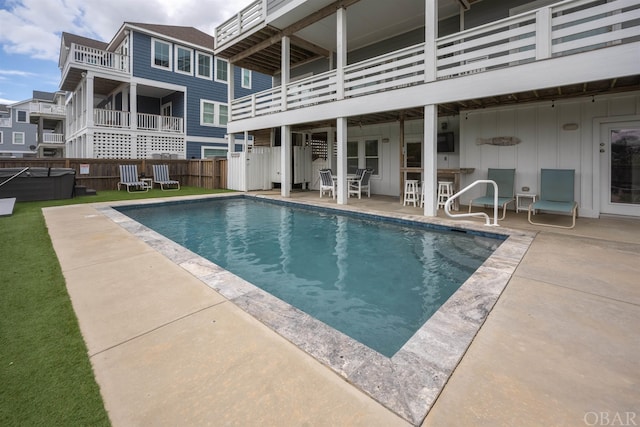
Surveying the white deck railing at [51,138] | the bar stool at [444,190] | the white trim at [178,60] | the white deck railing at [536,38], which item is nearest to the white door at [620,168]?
the white deck railing at [536,38]

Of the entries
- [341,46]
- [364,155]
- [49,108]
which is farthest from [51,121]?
[341,46]

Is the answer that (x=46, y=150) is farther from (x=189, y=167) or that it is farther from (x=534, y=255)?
(x=534, y=255)

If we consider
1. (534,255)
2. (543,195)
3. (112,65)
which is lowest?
(534,255)

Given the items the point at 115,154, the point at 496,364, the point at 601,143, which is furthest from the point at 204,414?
the point at 115,154

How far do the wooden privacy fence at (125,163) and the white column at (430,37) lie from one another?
9.54 meters

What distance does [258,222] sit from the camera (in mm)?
7504

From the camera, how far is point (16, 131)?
3167cm

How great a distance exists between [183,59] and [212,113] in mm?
3212

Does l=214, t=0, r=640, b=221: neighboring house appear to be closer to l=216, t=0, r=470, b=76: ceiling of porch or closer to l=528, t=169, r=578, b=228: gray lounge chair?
l=216, t=0, r=470, b=76: ceiling of porch

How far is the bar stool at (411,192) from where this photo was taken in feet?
29.2

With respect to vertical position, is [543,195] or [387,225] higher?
[543,195]

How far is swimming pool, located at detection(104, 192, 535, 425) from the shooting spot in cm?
164

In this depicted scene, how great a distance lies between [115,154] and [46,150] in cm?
2145

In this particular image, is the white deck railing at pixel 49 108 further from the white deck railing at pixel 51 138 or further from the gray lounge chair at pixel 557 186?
the gray lounge chair at pixel 557 186
